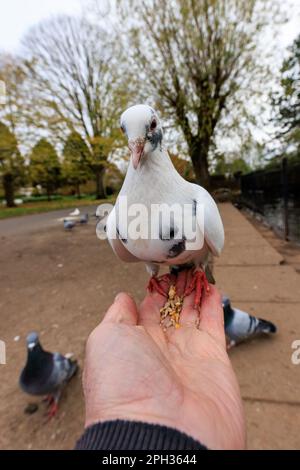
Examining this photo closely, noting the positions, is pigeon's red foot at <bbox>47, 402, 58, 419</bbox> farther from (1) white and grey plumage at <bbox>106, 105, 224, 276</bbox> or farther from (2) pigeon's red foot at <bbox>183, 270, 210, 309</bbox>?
(1) white and grey plumage at <bbox>106, 105, 224, 276</bbox>

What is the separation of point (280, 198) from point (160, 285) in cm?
680

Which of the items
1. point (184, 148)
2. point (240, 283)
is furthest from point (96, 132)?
point (240, 283)

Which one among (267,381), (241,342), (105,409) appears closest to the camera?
(105,409)

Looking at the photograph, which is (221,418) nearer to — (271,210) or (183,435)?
(183,435)

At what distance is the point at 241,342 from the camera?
319cm

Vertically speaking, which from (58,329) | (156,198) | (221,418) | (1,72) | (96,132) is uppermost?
(1,72)

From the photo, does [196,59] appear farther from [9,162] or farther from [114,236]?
[9,162]

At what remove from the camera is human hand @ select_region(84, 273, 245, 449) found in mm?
1145

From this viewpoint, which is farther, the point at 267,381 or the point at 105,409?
the point at 267,381

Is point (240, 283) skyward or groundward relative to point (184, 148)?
groundward

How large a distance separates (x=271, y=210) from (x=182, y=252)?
27.7ft

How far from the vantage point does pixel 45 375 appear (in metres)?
2.72

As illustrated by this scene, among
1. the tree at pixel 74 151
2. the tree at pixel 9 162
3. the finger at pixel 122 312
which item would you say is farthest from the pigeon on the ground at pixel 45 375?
the tree at pixel 9 162

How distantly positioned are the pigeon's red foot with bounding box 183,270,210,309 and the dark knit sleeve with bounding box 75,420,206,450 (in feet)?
3.55
